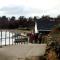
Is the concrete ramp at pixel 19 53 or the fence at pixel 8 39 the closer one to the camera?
the concrete ramp at pixel 19 53

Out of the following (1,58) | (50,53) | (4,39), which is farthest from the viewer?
(4,39)

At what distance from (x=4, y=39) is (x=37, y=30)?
38.0 feet

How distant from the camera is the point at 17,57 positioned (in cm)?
1762

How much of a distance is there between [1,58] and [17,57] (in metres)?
1.18

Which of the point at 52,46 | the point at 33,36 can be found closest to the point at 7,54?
the point at 52,46

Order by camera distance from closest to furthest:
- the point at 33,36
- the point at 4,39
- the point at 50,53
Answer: the point at 50,53 < the point at 4,39 < the point at 33,36

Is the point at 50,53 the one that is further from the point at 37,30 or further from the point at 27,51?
the point at 37,30

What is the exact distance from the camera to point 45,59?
16938mm

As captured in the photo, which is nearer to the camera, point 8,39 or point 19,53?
point 19,53

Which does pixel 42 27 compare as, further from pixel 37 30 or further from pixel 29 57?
Result: pixel 29 57

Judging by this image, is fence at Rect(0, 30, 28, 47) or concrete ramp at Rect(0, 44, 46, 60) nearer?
concrete ramp at Rect(0, 44, 46, 60)

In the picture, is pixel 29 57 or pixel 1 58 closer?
pixel 29 57

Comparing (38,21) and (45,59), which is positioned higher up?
(38,21)

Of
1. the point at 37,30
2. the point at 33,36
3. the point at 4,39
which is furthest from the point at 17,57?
the point at 37,30
